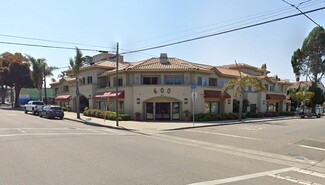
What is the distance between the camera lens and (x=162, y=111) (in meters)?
29.8

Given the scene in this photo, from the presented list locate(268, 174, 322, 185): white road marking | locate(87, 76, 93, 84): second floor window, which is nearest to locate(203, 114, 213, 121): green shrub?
locate(87, 76, 93, 84): second floor window

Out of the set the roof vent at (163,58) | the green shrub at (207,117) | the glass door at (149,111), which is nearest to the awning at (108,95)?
the glass door at (149,111)

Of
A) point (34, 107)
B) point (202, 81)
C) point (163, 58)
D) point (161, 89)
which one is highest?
point (163, 58)

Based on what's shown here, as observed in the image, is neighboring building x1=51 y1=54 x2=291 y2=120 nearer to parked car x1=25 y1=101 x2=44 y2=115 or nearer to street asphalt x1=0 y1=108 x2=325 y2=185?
parked car x1=25 y1=101 x2=44 y2=115

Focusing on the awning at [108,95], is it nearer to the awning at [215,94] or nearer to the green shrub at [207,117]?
the green shrub at [207,117]

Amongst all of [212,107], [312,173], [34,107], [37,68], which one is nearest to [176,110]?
[212,107]

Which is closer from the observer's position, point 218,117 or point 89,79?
point 218,117

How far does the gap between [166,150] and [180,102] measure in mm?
18399

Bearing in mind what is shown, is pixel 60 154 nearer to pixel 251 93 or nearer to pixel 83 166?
pixel 83 166

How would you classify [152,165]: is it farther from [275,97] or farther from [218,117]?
[275,97]

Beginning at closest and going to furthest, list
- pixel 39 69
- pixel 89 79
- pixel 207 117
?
pixel 207 117, pixel 89 79, pixel 39 69

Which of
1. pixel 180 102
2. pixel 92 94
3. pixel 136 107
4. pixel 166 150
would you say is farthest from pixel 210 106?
pixel 166 150

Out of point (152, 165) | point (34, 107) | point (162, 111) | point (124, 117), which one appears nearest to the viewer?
point (152, 165)

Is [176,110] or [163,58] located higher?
[163,58]
